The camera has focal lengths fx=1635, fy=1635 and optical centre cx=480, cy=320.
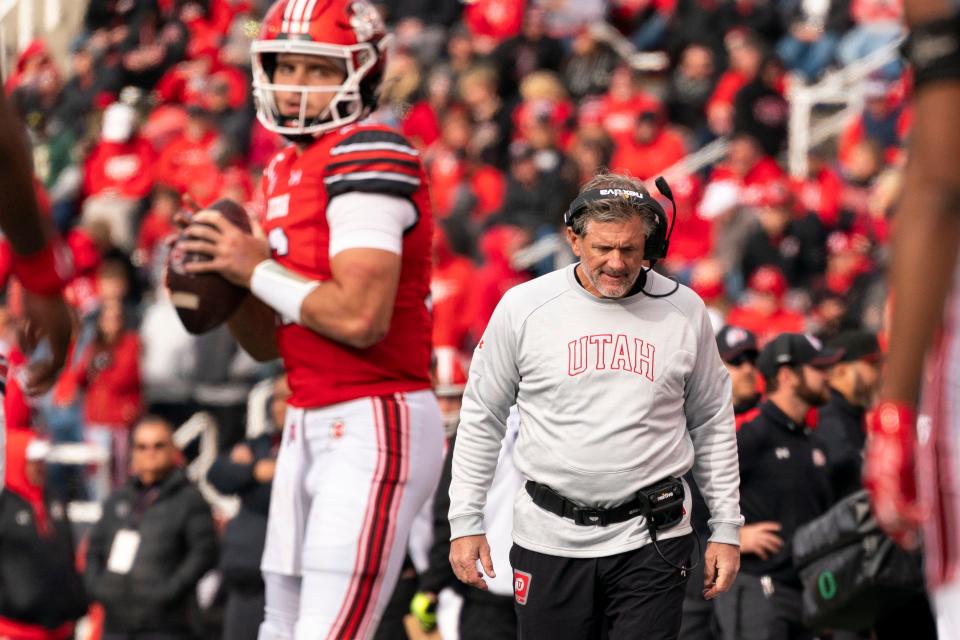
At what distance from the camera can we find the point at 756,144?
13008 millimetres

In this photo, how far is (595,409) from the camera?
4.59 meters

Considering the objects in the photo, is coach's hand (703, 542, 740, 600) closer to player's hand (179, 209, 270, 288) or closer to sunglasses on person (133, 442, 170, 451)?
player's hand (179, 209, 270, 288)

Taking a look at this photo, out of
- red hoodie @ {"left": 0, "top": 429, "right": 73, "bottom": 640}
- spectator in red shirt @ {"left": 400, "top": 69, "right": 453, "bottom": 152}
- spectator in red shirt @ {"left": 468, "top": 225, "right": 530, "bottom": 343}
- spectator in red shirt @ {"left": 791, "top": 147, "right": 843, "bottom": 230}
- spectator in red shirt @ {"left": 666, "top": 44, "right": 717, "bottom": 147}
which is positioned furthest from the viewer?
spectator in red shirt @ {"left": 400, "top": 69, "right": 453, "bottom": 152}

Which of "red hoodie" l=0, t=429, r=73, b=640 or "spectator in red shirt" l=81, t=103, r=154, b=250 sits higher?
"spectator in red shirt" l=81, t=103, r=154, b=250

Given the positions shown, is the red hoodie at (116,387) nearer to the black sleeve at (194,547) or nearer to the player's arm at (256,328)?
the black sleeve at (194,547)

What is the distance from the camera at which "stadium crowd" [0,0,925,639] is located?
28.7ft

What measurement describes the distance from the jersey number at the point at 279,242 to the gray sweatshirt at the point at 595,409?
2.22 ft

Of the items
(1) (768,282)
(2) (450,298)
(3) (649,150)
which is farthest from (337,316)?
(3) (649,150)

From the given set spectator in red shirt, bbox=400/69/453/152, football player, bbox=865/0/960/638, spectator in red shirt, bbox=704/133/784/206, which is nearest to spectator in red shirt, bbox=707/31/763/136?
spectator in red shirt, bbox=704/133/784/206

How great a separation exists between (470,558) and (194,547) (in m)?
4.42

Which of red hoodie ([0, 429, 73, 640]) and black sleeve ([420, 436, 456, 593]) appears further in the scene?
black sleeve ([420, 436, 456, 593])

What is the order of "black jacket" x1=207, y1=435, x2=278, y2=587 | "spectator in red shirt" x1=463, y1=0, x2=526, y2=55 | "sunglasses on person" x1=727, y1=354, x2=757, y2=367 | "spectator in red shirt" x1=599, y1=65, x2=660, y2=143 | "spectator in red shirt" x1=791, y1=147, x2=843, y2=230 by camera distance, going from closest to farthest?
A: "sunglasses on person" x1=727, y1=354, x2=757, y2=367, "black jacket" x1=207, y1=435, x2=278, y2=587, "spectator in red shirt" x1=791, y1=147, x2=843, y2=230, "spectator in red shirt" x1=599, y1=65, x2=660, y2=143, "spectator in red shirt" x1=463, y1=0, x2=526, y2=55

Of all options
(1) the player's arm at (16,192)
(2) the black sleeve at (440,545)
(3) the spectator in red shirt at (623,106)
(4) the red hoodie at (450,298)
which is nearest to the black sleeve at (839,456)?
(2) the black sleeve at (440,545)

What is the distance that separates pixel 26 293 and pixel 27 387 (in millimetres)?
292
